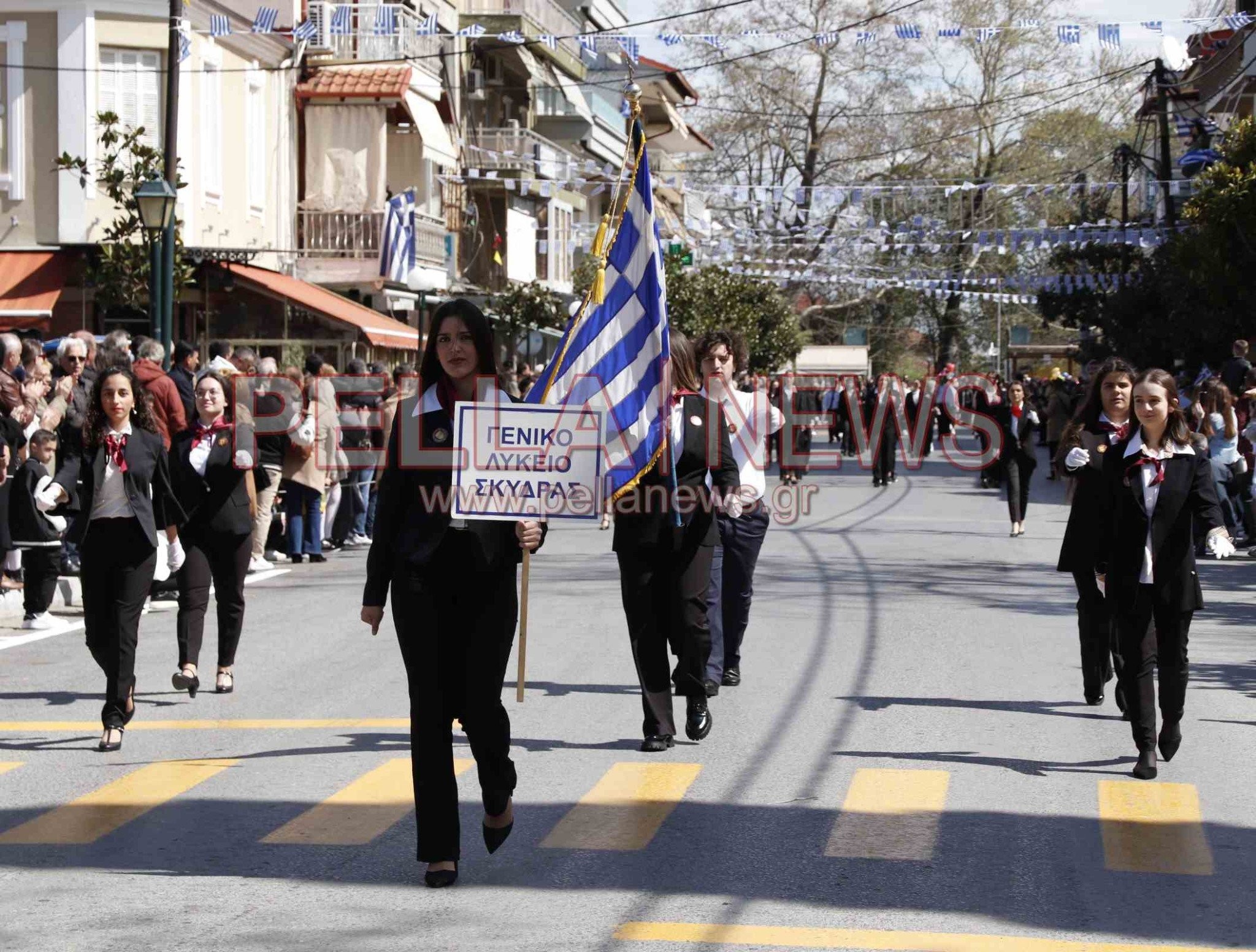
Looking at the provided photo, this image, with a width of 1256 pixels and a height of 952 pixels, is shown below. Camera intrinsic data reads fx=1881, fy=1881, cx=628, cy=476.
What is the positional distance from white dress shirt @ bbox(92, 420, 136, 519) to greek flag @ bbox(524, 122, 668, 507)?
2367 mm

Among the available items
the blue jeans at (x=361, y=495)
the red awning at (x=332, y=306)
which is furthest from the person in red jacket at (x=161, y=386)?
the red awning at (x=332, y=306)

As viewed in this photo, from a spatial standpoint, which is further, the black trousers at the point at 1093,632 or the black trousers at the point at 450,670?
the black trousers at the point at 1093,632

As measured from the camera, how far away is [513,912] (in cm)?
578

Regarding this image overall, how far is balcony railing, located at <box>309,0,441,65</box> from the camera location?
33.9 m

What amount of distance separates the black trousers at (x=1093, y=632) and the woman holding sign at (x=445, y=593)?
4.27 metres

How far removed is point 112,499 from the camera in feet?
29.7

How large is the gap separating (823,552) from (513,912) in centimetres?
1394

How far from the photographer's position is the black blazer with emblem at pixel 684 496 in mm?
8578

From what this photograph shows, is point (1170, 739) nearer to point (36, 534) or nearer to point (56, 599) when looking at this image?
point (36, 534)

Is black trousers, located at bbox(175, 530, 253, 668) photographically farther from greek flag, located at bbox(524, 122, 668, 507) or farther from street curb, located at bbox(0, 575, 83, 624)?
street curb, located at bbox(0, 575, 83, 624)

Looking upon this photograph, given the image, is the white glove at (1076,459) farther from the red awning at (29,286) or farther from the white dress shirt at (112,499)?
the red awning at (29,286)

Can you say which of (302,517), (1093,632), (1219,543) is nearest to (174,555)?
(1093,632)

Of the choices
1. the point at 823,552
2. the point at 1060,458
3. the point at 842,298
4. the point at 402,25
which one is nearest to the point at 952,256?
the point at 842,298

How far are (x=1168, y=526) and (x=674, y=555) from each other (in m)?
2.20
